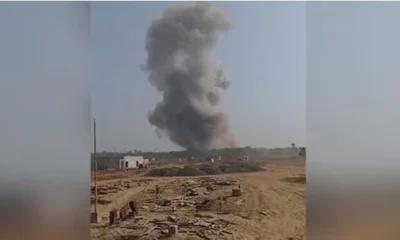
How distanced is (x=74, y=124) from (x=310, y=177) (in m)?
1.35

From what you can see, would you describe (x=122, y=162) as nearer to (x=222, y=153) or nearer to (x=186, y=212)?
(x=186, y=212)

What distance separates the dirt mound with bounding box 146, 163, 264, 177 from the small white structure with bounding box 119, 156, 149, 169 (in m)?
0.06

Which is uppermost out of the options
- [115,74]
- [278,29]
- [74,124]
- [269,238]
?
[278,29]

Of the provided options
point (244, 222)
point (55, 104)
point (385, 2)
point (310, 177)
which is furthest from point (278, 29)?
point (55, 104)

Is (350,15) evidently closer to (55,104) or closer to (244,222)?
(244,222)

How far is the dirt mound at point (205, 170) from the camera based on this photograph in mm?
2939

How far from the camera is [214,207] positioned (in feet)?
9.68

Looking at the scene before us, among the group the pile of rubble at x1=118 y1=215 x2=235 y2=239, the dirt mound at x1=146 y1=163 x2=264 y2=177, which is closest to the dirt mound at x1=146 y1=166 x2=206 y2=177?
the dirt mound at x1=146 y1=163 x2=264 y2=177

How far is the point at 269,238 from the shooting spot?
2.95 m

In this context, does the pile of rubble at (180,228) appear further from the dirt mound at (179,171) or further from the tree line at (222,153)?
the tree line at (222,153)

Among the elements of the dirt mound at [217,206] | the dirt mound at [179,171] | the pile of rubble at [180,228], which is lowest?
the pile of rubble at [180,228]

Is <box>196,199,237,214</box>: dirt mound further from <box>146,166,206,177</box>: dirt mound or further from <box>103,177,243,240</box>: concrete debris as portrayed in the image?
<box>146,166,206,177</box>: dirt mound

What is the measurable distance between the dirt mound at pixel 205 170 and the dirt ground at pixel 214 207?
0.03 m

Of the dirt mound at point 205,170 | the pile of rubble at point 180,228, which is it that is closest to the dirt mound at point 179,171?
the dirt mound at point 205,170
